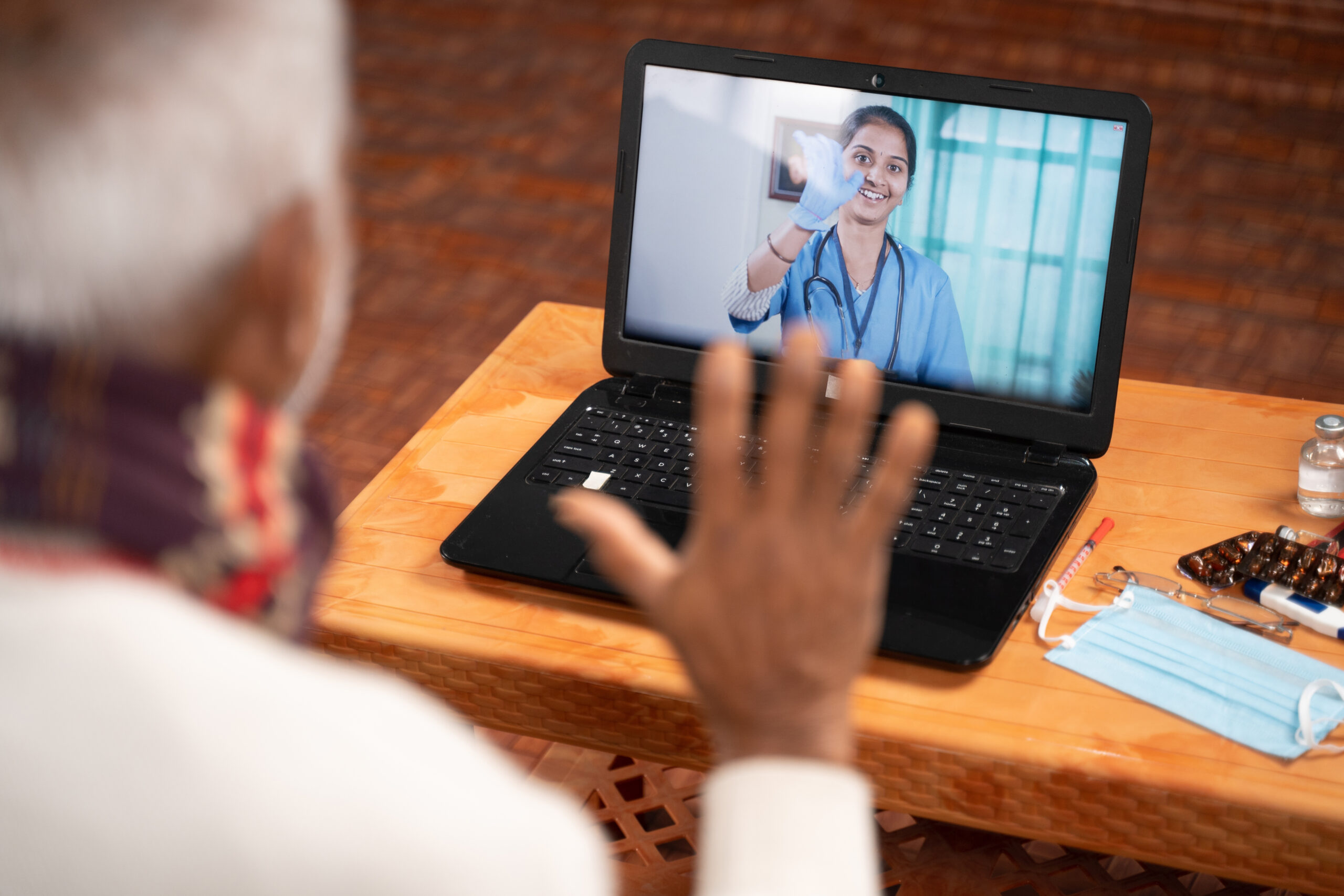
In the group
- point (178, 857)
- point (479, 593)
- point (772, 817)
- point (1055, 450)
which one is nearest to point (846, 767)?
point (772, 817)

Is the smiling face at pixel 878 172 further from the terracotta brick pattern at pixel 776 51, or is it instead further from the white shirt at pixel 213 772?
the terracotta brick pattern at pixel 776 51

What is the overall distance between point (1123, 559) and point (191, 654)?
74 centimetres

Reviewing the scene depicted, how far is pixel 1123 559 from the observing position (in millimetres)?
972

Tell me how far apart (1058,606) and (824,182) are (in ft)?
1.32

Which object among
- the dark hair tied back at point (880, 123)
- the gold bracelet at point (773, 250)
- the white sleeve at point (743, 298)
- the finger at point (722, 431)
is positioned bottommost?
the white sleeve at point (743, 298)

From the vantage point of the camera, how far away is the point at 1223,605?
3.01 ft

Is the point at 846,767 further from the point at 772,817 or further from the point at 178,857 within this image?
the point at 178,857

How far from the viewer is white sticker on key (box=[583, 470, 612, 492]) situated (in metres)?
1.03

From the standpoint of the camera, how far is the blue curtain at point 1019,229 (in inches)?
40.7

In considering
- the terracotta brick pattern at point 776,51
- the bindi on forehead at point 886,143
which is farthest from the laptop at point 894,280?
the terracotta brick pattern at point 776,51

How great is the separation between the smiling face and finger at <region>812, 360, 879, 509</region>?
571mm

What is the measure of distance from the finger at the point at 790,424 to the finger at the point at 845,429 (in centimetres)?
1

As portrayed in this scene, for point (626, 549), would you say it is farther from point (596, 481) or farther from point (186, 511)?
point (596, 481)

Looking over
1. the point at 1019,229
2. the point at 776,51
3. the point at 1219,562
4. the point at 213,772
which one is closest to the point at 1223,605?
the point at 1219,562
